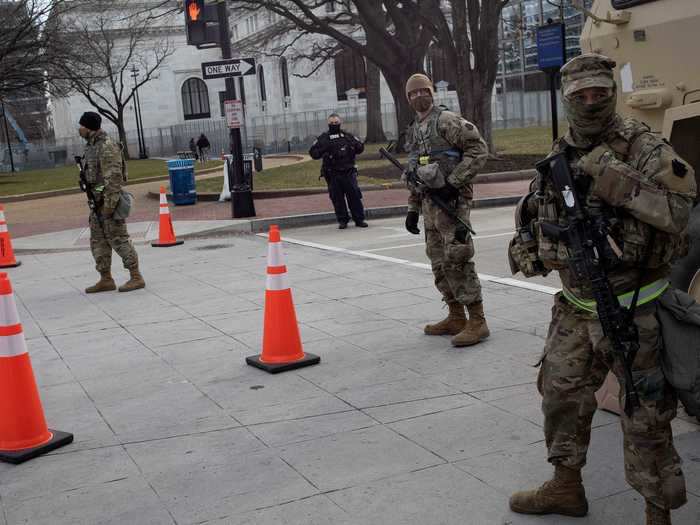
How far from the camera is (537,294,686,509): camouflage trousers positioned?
3.47 m

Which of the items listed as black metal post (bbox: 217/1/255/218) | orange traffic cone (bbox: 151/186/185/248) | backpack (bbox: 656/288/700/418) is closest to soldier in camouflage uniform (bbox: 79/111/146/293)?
orange traffic cone (bbox: 151/186/185/248)

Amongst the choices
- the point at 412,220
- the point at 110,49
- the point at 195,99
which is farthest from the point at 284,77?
the point at 412,220

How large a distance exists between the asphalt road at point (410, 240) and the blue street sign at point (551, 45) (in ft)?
8.61

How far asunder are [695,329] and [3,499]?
3.36 m

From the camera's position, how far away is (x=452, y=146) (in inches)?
271

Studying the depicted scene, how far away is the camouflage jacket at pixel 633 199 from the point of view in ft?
11.0

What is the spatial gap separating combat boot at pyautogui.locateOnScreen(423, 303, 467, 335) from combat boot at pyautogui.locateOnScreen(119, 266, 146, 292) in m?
4.41

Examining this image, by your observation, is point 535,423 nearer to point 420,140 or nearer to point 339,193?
point 420,140

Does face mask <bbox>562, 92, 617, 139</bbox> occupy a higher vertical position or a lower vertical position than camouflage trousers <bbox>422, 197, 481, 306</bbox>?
higher

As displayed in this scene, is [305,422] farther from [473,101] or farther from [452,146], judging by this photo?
[473,101]

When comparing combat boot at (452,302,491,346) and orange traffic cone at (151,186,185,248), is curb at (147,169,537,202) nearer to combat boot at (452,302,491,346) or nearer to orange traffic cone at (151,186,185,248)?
orange traffic cone at (151,186,185,248)

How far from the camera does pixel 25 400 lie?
5.23 meters

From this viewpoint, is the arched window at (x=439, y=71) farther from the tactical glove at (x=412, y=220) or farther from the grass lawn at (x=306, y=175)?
the tactical glove at (x=412, y=220)

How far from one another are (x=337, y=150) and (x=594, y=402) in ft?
36.5
